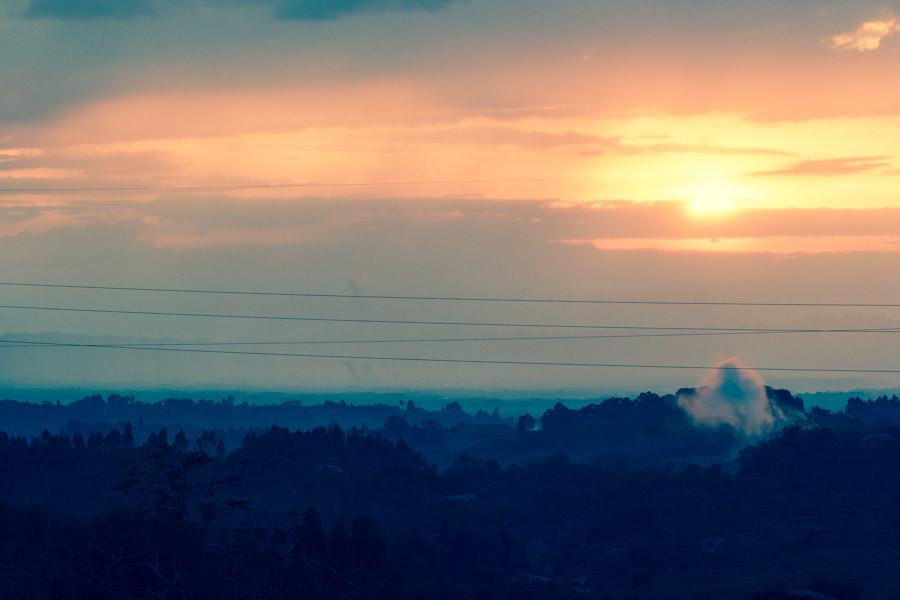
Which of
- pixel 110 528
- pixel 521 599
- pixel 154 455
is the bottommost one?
pixel 521 599

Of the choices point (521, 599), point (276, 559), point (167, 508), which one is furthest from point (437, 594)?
point (167, 508)

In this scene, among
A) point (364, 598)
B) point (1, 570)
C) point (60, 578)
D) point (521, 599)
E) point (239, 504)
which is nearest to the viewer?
point (239, 504)

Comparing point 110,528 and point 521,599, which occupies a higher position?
point 110,528

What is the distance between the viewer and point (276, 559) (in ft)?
533

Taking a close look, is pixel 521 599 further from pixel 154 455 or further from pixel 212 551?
pixel 154 455

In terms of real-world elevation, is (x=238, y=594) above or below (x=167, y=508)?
below

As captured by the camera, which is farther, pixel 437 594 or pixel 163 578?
pixel 437 594

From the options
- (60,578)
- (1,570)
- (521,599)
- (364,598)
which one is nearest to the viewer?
(60,578)

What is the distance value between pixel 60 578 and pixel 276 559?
90.8 ft

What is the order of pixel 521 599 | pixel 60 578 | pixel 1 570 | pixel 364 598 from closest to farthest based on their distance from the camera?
pixel 60 578
pixel 364 598
pixel 1 570
pixel 521 599

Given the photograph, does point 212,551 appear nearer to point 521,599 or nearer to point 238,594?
point 238,594

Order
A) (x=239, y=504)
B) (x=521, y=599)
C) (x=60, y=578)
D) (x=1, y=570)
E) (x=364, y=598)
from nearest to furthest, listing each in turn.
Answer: (x=239, y=504), (x=60, y=578), (x=364, y=598), (x=1, y=570), (x=521, y=599)

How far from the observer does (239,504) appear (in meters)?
148

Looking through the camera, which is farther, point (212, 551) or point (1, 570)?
point (1, 570)
